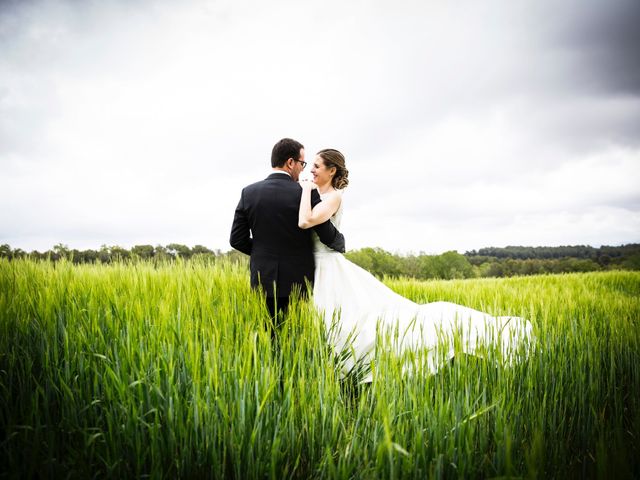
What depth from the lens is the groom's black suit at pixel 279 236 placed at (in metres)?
3.70

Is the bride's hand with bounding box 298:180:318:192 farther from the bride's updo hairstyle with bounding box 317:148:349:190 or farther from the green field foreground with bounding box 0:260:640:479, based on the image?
the green field foreground with bounding box 0:260:640:479

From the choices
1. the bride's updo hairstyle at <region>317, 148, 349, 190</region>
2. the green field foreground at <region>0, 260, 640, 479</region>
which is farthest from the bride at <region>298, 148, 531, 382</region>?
the green field foreground at <region>0, 260, 640, 479</region>

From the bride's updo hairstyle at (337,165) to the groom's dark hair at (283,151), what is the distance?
0.35 metres

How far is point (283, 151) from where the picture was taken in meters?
3.94

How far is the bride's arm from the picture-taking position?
11.4 ft

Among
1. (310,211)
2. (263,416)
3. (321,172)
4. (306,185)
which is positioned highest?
(321,172)

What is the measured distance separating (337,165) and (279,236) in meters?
1.16

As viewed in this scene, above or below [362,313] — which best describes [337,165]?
above

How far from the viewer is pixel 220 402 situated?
1.65 meters

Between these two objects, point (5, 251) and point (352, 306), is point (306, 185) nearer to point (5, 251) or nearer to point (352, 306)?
point (352, 306)

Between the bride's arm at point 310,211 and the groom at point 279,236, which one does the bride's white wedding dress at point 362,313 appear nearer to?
the groom at point 279,236

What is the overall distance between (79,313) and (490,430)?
11.3 feet

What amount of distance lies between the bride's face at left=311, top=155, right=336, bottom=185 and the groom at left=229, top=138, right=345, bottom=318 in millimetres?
360

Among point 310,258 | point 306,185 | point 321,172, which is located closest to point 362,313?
point 310,258
